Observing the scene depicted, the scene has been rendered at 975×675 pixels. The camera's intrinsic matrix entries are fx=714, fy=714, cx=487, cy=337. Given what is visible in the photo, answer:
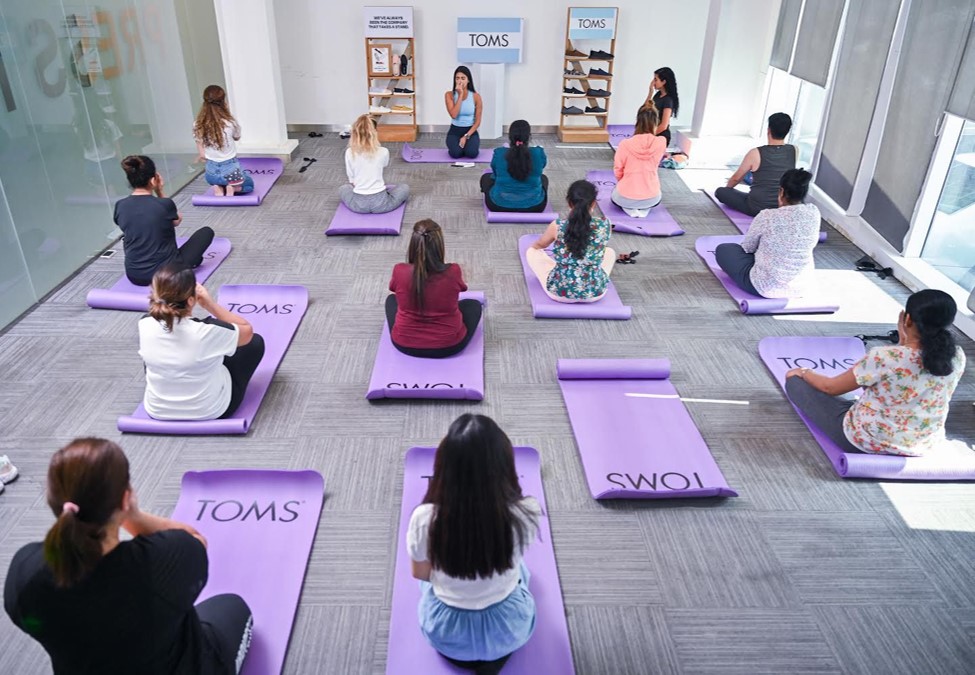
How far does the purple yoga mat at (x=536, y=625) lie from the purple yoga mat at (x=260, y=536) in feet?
1.11

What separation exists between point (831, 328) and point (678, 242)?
56.8 inches

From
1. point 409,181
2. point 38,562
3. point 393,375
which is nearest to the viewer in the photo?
point 38,562

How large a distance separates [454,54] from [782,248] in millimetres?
4700

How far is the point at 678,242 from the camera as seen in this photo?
5324 mm

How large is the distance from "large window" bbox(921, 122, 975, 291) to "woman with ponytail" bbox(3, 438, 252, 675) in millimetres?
4901

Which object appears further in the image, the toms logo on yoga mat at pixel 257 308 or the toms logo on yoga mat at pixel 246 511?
the toms logo on yoga mat at pixel 257 308

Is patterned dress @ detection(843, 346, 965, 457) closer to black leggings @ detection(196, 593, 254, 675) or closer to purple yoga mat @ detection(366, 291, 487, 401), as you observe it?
purple yoga mat @ detection(366, 291, 487, 401)

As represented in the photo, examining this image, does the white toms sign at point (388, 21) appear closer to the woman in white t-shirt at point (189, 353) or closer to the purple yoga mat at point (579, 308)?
the purple yoga mat at point (579, 308)

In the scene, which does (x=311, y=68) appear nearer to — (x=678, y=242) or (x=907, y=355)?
(x=678, y=242)

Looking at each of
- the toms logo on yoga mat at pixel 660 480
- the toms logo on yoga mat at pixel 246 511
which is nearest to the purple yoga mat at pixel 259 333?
the toms logo on yoga mat at pixel 246 511

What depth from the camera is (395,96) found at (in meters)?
7.64

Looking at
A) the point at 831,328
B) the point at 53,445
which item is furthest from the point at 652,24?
the point at 53,445

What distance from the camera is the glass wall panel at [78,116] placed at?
13.1 ft

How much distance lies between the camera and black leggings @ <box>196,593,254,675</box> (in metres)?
1.92
